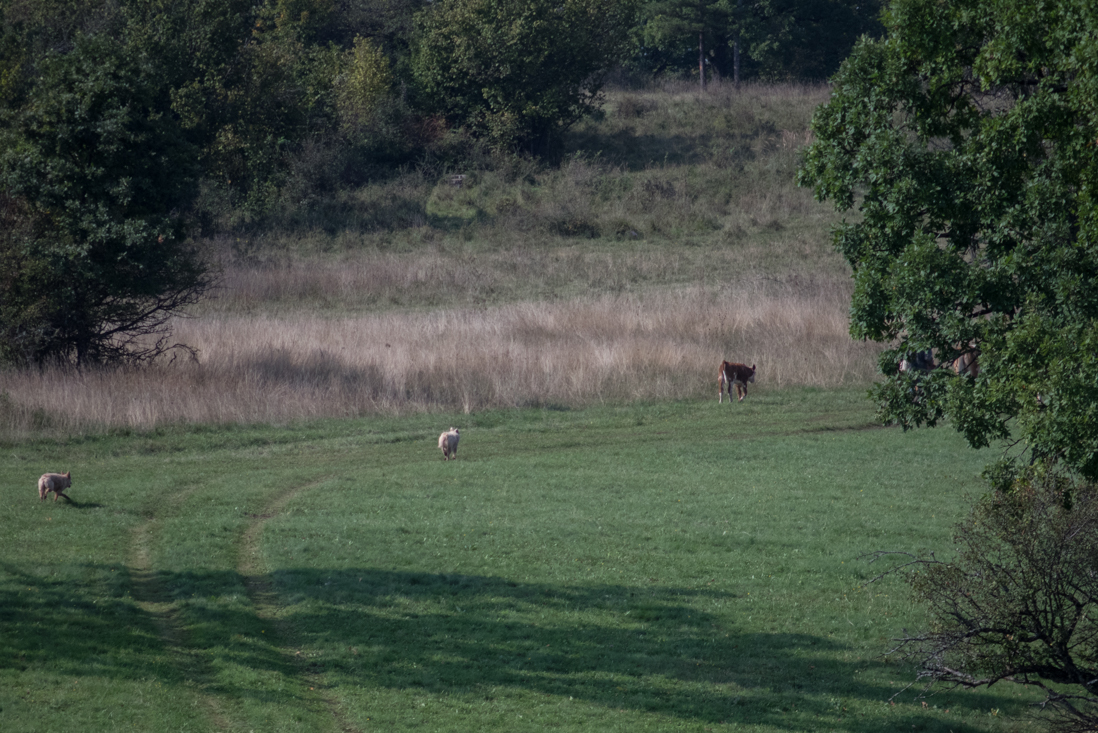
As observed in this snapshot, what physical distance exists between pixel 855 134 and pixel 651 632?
5574mm

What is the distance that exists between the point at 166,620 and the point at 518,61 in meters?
47.3

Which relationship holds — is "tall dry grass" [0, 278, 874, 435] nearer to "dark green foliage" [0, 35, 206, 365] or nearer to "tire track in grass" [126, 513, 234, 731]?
"dark green foliage" [0, 35, 206, 365]

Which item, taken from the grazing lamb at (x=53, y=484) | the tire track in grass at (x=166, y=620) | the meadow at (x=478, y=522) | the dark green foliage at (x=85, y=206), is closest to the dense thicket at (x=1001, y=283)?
the meadow at (x=478, y=522)

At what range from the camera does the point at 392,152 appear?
5391 centimetres

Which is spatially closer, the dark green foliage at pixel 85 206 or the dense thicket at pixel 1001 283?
the dense thicket at pixel 1001 283

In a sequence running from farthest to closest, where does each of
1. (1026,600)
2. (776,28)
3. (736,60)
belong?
(736,60), (776,28), (1026,600)

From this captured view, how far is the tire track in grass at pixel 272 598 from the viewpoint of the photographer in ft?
27.4

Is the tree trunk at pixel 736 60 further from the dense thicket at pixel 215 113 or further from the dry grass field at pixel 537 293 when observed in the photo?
the dry grass field at pixel 537 293

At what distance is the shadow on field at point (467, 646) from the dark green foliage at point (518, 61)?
45396 millimetres

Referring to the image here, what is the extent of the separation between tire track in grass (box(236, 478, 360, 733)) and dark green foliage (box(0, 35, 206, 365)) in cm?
1004

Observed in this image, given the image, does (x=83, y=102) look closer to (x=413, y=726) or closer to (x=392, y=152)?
(x=413, y=726)

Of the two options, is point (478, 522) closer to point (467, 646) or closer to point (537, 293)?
point (467, 646)

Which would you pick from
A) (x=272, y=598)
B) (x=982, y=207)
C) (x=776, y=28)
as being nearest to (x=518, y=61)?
(x=776, y=28)

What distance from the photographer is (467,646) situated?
9.55 m
